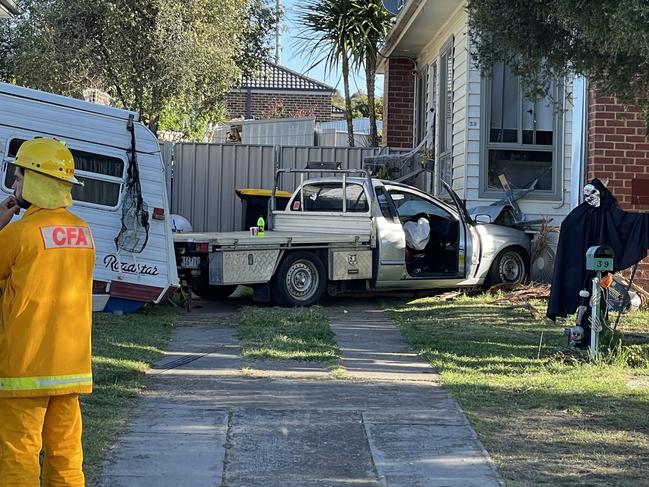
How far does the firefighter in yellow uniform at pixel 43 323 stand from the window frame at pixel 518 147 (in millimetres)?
11245

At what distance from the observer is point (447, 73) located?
56.4 feet

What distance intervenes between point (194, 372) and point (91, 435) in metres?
2.32

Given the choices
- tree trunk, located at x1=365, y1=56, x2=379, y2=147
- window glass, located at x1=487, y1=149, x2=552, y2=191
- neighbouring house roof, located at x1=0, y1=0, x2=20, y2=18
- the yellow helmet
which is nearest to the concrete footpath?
the yellow helmet

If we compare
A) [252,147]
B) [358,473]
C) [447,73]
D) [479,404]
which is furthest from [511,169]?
[358,473]

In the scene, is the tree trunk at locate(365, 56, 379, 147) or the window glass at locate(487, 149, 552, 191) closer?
the window glass at locate(487, 149, 552, 191)

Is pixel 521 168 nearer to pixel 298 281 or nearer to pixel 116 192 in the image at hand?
pixel 298 281

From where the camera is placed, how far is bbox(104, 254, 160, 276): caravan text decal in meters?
11.0

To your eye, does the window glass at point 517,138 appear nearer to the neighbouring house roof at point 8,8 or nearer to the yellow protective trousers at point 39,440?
the neighbouring house roof at point 8,8

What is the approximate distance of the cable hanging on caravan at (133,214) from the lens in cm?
1112

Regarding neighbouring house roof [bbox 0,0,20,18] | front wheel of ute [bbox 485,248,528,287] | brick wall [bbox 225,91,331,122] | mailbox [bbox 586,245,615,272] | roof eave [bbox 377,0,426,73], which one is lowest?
front wheel of ute [bbox 485,248,528,287]

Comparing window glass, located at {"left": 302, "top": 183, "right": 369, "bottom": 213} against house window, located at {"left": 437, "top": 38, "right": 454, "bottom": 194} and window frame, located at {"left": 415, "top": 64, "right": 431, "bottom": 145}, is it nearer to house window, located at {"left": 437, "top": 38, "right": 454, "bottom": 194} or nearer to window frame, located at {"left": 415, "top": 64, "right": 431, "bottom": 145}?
house window, located at {"left": 437, "top": 38, "right": 454, "bottom": 194}

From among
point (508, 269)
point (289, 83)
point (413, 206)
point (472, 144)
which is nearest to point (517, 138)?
point (472, 144)

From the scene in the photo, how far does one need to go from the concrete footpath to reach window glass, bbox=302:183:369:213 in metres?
4.11

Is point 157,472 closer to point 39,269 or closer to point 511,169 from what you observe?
point 39,269
